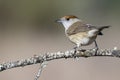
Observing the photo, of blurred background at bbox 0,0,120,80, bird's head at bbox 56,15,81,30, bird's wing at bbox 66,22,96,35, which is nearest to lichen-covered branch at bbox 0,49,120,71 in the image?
bird's wing at bbox 66,22,96,35

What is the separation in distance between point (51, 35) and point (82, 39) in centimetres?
827

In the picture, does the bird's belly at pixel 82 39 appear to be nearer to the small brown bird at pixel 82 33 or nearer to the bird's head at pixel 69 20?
the small brown bird at pixel 82 33

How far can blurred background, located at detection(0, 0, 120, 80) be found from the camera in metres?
12.4

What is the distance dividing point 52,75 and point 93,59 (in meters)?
1.44

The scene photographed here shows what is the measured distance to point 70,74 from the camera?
40.5 ft

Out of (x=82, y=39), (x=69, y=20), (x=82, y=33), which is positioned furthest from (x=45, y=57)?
(x=69, y=20)

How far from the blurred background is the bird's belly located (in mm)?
5085

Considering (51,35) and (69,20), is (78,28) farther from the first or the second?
(51,35)

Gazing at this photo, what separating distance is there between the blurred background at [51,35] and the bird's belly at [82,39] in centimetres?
508

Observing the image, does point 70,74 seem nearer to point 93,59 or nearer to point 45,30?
point 93,59

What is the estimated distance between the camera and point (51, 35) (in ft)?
49.6

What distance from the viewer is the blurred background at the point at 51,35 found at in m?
12.4

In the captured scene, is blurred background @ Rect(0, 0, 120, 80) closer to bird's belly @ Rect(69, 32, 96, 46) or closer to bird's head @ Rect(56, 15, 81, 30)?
bird's head @ Rect(56, 15, 81, 30)

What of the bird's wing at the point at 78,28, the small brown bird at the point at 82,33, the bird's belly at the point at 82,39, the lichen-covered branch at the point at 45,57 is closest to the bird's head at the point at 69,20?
the small brown bird at the point at 82,33
